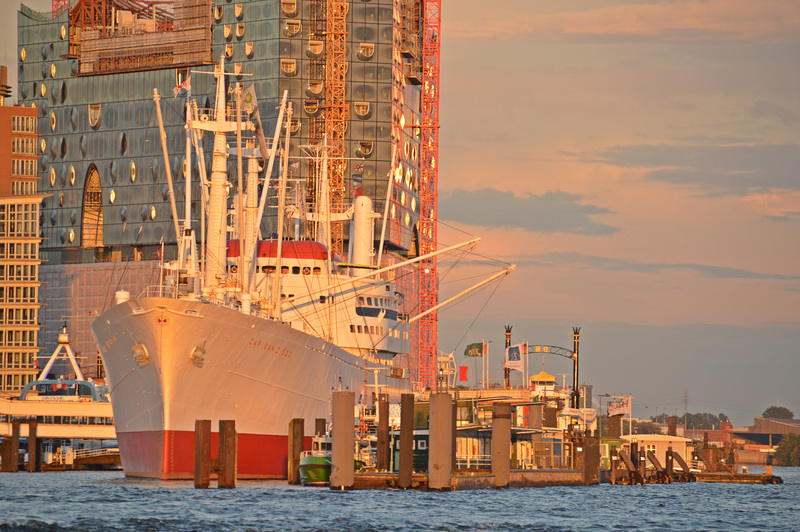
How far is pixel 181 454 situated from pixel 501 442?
1660 centimetres

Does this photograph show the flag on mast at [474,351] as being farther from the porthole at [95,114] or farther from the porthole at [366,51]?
the porthole at [95,114]

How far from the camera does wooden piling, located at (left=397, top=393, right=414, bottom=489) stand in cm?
6050

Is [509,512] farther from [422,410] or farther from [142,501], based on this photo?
[422,410]

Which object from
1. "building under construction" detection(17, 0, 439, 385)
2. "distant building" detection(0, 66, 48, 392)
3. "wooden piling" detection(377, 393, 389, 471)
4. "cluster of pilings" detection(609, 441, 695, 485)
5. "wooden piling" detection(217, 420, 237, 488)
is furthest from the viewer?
"building under construction" detection(17, 0, 439, 385)

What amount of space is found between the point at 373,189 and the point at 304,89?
601 inches

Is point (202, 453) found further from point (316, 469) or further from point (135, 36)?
point (135, 36)

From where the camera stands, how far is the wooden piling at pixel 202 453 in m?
60.3

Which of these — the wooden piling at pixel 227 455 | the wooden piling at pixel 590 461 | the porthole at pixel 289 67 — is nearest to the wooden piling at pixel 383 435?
the wooden piling at pixel 227 455

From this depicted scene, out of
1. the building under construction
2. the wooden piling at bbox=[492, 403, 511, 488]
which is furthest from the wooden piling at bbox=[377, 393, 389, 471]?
the building under construction

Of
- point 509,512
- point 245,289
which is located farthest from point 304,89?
point 509,512

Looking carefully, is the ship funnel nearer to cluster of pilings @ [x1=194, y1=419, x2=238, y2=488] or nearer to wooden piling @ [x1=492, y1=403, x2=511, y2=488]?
wooden piling @ [x1=492, y1=403, x2=511, y2=488]

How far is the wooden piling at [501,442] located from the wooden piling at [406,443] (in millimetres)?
7523

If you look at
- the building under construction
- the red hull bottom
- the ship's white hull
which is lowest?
the red hull bottom

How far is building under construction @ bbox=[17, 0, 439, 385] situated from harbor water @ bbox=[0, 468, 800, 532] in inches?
3470
